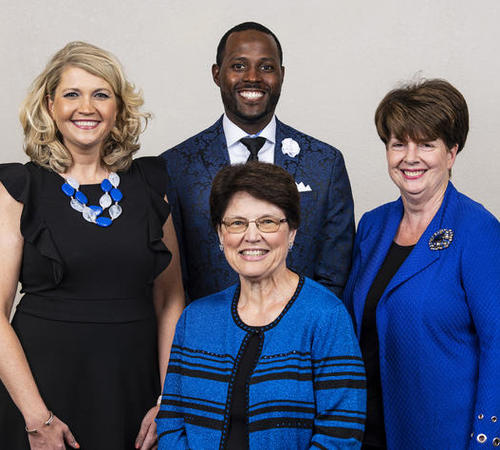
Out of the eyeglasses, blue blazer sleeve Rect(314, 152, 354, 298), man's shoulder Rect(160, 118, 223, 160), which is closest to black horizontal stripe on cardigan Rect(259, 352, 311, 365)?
the eyeglasses

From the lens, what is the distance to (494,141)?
16.4ft

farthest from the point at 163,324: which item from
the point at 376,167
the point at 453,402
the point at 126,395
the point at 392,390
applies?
the point at 376,167

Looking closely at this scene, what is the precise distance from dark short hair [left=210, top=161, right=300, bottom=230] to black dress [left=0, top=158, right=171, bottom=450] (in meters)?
0.41

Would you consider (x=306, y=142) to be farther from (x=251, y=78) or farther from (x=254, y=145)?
(x=251, y=78)

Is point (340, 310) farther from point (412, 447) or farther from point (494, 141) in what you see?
point (494, 141)

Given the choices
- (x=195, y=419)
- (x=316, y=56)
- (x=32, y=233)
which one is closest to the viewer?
(x=195, y=419)

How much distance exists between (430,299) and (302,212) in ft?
2.22

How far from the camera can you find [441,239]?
10.0 ft

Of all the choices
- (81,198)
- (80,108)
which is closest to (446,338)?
(81,198)

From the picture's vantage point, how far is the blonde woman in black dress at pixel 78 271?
3.02 meters

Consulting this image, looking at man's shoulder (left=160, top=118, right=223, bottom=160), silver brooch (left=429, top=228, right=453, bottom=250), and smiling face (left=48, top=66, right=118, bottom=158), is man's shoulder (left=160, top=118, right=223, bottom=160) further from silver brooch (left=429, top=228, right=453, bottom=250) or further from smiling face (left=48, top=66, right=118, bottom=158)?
silver brooch (left=429, top=228, right=453, bottom=250)

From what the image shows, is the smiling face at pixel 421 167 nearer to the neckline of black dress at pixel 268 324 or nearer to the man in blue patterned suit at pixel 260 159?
the man in blue patterned suit at pixel 260 159

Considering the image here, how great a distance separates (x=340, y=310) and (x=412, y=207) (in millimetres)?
635

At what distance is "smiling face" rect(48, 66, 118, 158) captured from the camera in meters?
3.13
